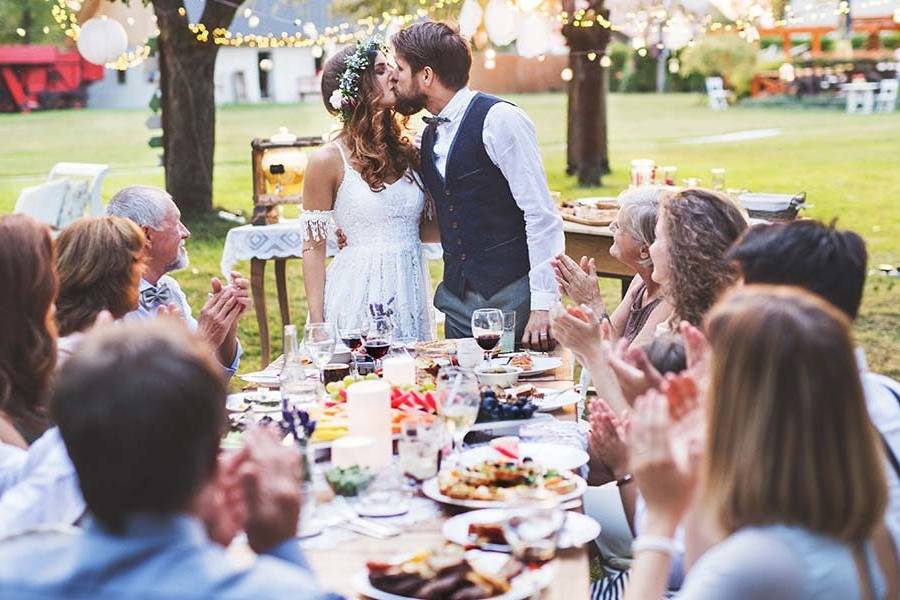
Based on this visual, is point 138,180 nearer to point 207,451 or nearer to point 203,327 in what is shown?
point 203,327

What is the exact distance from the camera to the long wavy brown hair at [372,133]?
407 centimetres

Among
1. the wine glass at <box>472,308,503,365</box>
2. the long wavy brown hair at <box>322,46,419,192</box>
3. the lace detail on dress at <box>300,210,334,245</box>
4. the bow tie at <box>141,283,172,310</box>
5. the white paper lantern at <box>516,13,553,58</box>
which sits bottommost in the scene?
the wine glass at <box>472,308,503,365</box>

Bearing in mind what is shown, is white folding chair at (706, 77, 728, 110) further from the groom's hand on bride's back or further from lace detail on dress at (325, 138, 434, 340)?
the groom's hand on bride's back

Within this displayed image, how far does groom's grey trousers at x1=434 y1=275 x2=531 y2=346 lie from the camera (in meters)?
4.12

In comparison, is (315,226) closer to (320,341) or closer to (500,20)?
(320,341)

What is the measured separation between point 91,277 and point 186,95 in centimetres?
738

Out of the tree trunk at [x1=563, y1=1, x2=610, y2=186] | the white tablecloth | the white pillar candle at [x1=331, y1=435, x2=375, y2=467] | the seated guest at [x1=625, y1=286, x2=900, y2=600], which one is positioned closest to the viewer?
the seated guest at [x1=625, y1=286, x2=900, y2=600]

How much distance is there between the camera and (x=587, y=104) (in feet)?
43.3

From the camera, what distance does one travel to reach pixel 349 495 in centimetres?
246

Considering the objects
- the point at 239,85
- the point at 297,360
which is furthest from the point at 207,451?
the point at 239,85

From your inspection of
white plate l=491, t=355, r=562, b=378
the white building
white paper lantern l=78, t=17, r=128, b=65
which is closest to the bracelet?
white plate l=491, t=355, r=562, b=378

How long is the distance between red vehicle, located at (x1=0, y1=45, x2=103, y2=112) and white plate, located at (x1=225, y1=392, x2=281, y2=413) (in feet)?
74.8

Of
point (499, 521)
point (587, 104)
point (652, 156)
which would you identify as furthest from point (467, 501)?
point (652, 156)

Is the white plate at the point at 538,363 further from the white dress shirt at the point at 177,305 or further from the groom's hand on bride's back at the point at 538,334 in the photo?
the white dress shirt at the point at 177,305
